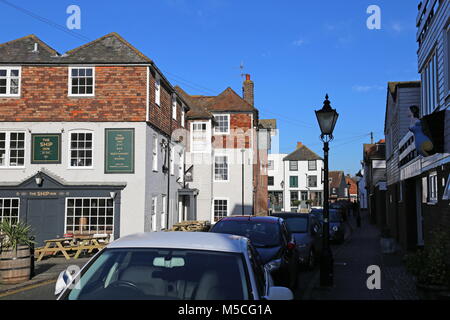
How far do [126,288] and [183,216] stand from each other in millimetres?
26984

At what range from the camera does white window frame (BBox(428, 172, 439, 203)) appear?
12.8 m

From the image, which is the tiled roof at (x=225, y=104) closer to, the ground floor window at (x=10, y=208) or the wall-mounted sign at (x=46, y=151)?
the wall-mounted sign at (x=46, y=151)

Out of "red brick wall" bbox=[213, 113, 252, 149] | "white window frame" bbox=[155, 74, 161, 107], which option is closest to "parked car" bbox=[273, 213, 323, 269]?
"white window frame" bbox=[155, 74, 161, 107]

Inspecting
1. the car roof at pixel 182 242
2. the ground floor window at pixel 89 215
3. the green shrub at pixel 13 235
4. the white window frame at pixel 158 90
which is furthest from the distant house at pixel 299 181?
the car roof at pixel 182 242

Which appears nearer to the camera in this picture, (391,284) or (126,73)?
(391,284)

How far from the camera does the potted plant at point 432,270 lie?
714 centimetres

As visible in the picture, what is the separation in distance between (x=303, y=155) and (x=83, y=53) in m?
Result: 53.3

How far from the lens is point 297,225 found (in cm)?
1537

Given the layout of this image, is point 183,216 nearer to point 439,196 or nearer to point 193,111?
point 193,111

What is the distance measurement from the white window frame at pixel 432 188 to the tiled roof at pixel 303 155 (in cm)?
5747

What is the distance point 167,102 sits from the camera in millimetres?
25922

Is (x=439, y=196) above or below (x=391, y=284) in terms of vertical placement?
above
